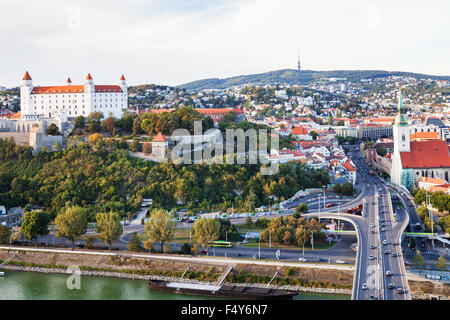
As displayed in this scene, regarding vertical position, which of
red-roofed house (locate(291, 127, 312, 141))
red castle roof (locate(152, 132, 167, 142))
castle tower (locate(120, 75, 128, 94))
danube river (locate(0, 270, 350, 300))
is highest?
castle tower (locate(120, 75, 128, 94))

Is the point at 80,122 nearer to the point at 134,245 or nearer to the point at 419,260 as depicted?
the point at 134,245

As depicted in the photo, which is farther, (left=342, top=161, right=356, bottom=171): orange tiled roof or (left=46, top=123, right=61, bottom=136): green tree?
(left=342, top=161, right=356, bottom=171): orange tiled roof

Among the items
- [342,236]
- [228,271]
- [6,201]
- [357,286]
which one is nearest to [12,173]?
[6,201]

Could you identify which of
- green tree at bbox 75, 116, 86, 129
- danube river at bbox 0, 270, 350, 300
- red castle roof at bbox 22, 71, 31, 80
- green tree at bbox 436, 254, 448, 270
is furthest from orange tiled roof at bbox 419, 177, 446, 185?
red castle roof at bbox 22, 71, 31, 80

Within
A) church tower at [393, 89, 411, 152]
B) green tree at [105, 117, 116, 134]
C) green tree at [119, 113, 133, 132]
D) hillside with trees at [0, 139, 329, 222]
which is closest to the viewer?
hillside with trees at [0, 139, 329, 222]

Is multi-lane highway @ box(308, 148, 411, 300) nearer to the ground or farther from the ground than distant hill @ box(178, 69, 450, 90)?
nearer to the ground

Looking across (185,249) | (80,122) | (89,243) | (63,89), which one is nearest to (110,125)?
(80,122)

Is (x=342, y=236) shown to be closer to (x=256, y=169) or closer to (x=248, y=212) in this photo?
(x=248, y=212)

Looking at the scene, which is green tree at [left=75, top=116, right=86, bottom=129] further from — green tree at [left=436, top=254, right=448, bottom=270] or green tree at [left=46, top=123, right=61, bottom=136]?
green tree at [left=436, top=254, right=448, bottom=270]

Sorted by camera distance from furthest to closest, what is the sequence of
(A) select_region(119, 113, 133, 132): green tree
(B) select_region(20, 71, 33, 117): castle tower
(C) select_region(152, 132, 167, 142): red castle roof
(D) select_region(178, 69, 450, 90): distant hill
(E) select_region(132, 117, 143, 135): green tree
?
(D) select_region(178, 69, 450, 90): distant hill, (B) select_region(20, 71, 33, 117): castle tower, (A) select_region(119, 113, 133, 132): green tree, (E) select_region(132, 117, 143, 135): green tree, (C) select_region(152, 132, 167, 142): red castle roof
